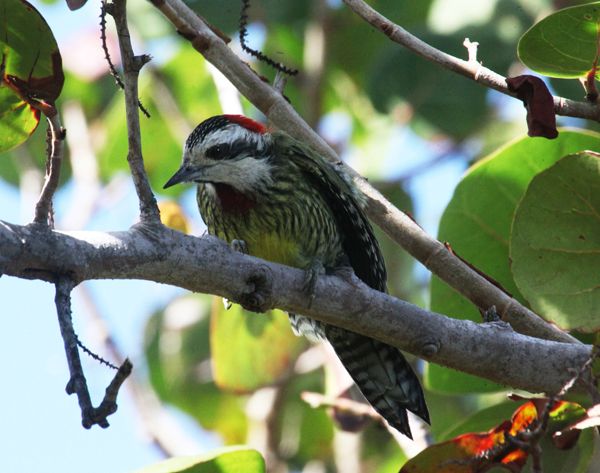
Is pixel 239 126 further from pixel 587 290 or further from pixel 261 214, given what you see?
pixel 587 290

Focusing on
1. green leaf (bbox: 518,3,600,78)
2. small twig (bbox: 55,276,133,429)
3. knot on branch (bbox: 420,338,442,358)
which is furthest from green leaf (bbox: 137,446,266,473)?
green leaf (bbox: 518,3,600,78)

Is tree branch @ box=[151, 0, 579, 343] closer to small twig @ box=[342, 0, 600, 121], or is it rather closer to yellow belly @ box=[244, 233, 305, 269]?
yellow belly @ box=[244, 233, 305, 269]

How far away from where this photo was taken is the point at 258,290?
1947mm

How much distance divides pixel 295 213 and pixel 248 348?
3.51 ft

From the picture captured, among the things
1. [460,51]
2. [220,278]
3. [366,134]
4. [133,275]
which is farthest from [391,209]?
[366,134]

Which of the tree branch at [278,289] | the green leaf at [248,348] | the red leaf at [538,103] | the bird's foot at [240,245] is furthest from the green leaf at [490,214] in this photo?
the green leaf at [248,348]

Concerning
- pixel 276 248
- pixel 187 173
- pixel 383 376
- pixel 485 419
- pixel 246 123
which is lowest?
pixel 485 419

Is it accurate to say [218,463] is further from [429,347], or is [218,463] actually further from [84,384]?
[84,384]

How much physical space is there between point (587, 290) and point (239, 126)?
1.71 metres

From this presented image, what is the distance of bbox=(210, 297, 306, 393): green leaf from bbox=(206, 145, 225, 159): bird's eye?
863 mm

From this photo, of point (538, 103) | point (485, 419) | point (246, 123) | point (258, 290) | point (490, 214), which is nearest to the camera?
point (258, 290)

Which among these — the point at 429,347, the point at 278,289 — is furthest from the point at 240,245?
the point at 429,347

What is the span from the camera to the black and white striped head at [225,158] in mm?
3096

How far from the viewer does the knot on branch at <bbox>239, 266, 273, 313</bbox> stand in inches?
75.6
